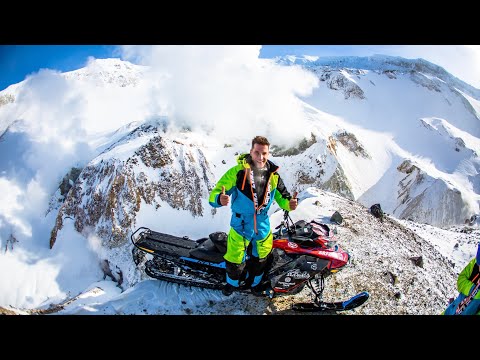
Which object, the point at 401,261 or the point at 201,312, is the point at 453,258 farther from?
the point at 201,312

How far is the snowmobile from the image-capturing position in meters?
4.45

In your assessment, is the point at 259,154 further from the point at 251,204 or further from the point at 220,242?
the point at 220,242

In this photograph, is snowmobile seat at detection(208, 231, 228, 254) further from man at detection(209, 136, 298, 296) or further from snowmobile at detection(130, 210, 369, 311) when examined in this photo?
man at detection(209, 136, 298, 296)

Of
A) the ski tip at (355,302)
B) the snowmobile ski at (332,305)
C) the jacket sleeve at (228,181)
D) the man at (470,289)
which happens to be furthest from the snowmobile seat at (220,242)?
the man at (470,289)

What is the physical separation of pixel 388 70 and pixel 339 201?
206 ft

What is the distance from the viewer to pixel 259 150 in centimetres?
381

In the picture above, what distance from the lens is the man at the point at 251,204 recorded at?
389cm

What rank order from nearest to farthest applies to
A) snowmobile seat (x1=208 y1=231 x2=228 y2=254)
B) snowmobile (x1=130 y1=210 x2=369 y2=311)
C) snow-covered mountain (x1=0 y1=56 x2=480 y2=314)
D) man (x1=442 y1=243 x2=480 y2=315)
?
1. man (x1=442 y1=243 x2=480 y2=315)
2. snowmobile (x1=130 y1=210 x2=369 y2=311)
3. snowmobile seat (x1=208 y1=231 x2=228 y2=254)
4. snow-covered mountain (x1=0 y1=56 x2=480 y2=314)

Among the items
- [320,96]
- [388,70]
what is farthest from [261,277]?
[388,70]

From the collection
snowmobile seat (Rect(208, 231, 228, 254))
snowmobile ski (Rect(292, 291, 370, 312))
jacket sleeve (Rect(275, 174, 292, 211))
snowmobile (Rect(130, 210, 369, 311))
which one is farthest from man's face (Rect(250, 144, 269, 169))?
snowmobile ski (Rect(292, 291, 370, 312))

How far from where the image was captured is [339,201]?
9195 millimetres

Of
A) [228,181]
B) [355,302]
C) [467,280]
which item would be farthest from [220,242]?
[467,280]

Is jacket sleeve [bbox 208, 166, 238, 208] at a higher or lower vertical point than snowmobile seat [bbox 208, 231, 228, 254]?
higher
